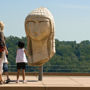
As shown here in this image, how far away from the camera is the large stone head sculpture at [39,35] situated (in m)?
14.2

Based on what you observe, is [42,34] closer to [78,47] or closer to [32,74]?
[32,74]

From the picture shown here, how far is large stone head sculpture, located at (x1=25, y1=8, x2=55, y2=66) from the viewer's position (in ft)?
46.7

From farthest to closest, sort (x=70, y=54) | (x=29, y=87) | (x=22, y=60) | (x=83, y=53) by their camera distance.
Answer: (x=70, y=54), (x=83, y=53), (x=22, y=60), (x=29, y=87)

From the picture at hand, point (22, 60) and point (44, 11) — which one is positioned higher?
point (44, 11)

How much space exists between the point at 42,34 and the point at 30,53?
1.10 metres

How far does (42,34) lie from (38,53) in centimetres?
87

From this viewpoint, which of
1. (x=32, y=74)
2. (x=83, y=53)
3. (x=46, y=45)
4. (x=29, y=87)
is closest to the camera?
(x=29, y=87)

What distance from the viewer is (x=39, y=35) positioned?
14.2 metres

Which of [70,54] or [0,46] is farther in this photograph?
[70,54]

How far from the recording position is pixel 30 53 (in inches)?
592

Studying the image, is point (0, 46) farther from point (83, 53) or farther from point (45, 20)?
point (83, 53)

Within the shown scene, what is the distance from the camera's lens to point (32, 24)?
14.2 meters

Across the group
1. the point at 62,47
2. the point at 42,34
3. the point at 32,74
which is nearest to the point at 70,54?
the point at 62,47

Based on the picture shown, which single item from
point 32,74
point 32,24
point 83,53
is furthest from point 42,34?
point 83,53
